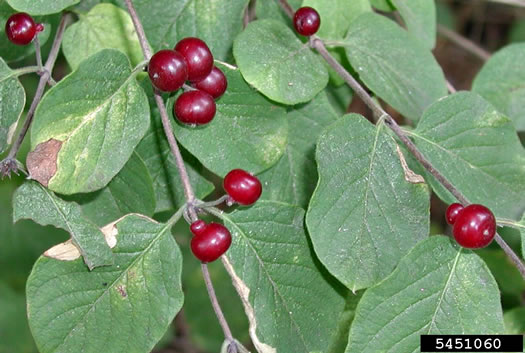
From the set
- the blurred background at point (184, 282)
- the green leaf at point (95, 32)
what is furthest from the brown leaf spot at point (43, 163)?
the blurred background at point (184, 282)

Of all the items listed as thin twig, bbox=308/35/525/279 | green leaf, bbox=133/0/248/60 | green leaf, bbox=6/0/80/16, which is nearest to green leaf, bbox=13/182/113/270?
green leaf, bbox=6/0/80/16

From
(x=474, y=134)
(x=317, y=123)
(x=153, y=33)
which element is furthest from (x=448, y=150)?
(x=153, y=33)

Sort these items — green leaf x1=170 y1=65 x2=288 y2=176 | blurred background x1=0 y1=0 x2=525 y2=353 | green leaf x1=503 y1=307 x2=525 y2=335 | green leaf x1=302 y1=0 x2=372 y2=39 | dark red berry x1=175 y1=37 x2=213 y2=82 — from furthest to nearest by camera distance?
blurred background x1=0 y1=0 x2=525 y2=353 < green leaf x1=503 y1=307 x2=525 y2=335 < green leaf x1=302 y1=0 x2=372 y2=39 < green leaf x1=170 y1=65 x2=288 y2=176 < dark red berry x1=175 y1=37 x2=213 y2=82

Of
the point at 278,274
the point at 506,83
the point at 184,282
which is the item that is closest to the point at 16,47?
the point at 278,274

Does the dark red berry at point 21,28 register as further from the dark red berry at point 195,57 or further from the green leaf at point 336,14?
the green leaf at point 336,14

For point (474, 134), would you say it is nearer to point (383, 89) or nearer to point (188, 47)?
point (383, 89)

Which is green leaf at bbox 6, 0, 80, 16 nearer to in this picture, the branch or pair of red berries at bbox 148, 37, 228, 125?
the branch
